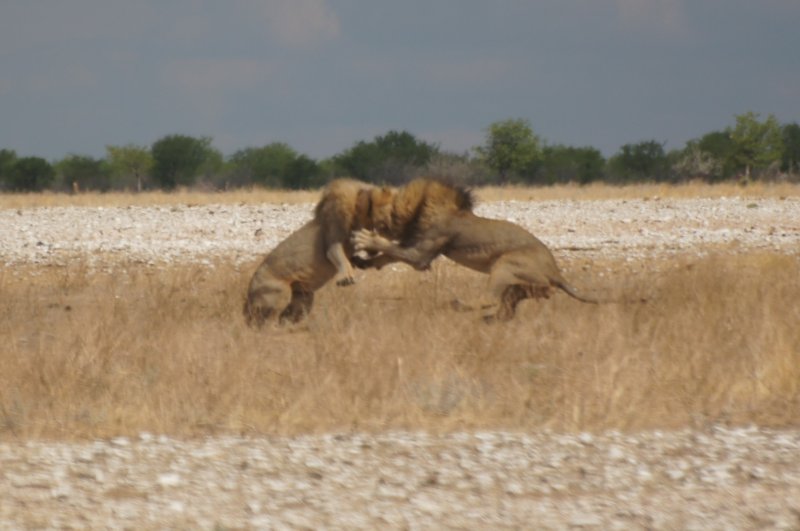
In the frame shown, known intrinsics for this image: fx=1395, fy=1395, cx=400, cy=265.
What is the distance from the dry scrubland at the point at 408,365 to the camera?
725cm

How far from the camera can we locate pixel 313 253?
11227 millimetres

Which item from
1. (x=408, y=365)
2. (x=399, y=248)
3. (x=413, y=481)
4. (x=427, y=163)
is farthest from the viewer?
(x=427, y=163)

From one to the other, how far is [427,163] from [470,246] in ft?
135

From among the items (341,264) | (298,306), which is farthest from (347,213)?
(298,306)

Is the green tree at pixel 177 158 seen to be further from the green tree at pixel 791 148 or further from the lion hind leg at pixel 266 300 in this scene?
the lion hind leg at pixel 266 300

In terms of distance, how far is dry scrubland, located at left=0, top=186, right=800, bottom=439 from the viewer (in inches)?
285

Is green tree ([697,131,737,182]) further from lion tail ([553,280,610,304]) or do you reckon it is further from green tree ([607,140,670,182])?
lion tail ([553,280,610,304])

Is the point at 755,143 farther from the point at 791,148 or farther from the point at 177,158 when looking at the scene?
the point at 177,158

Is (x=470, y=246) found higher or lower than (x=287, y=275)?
higher

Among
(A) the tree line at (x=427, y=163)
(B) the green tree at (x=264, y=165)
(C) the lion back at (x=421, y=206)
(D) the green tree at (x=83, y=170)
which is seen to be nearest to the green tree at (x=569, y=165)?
(A) the tree line at (x=427, y=163)

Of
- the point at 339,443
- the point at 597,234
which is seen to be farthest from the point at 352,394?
the point at 597,234

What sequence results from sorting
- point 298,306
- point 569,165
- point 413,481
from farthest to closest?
point 569,165, point 298,306, point 413,481

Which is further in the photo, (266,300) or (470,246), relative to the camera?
(470,246)

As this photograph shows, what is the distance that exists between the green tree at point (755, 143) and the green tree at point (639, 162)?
527 centimetres
